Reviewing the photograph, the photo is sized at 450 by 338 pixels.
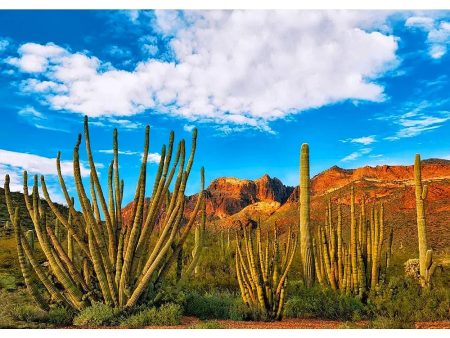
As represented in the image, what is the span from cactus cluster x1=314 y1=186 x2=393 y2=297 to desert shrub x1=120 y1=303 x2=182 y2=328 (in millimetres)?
3291

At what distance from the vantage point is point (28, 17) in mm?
10078

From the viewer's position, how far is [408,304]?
28.4ft

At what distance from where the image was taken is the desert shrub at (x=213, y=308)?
27.0 ft

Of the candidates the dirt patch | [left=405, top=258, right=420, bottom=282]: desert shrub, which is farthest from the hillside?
the dirt patch

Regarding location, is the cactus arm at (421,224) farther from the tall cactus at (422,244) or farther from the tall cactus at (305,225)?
the tall cactus at (305,225)

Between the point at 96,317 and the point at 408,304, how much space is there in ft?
16.2

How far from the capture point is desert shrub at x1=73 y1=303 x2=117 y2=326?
7598 mm

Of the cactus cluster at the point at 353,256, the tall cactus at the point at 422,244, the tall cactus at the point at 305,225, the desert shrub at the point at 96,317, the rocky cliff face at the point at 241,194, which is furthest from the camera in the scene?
the rocky cliff face at the point at 241,194

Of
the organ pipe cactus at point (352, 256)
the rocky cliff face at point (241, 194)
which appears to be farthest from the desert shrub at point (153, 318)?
the rocky cliff face at point (241, 194)

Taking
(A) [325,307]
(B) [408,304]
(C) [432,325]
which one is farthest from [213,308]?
(C) [432,325]

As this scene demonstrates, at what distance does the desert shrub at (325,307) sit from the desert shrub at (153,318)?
186 centimetres
